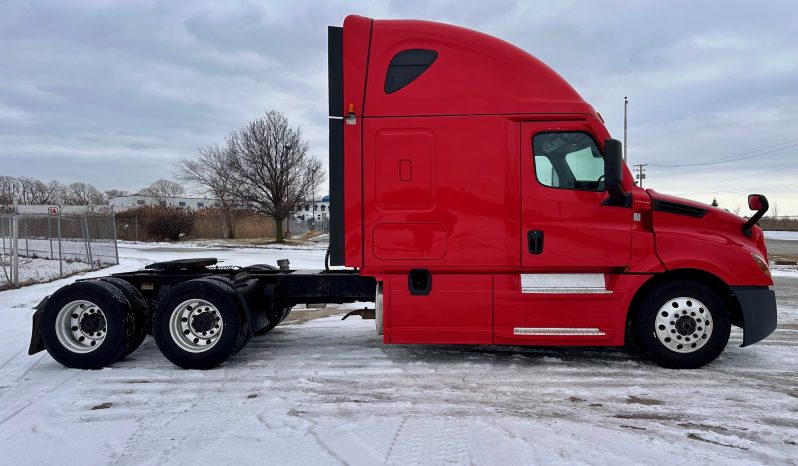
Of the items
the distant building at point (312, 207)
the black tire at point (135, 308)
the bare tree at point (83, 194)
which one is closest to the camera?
the black tire at point (135, 308)

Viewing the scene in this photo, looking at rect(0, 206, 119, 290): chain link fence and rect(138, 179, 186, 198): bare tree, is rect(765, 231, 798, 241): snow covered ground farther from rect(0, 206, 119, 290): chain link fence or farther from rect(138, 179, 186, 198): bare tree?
rect(138, 179, 186, 198): bare tree

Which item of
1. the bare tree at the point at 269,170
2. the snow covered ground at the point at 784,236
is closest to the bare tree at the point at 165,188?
the bare tree at the point at 269,170

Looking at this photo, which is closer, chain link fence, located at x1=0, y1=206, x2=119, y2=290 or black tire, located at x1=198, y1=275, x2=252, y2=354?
black tire, located at x1=198, y1=275, x2=252, y2=354

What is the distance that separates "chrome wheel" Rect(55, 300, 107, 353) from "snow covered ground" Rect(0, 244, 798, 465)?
12.4 inches

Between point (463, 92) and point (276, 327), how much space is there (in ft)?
14.8

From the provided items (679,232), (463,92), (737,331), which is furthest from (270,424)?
(737,331)

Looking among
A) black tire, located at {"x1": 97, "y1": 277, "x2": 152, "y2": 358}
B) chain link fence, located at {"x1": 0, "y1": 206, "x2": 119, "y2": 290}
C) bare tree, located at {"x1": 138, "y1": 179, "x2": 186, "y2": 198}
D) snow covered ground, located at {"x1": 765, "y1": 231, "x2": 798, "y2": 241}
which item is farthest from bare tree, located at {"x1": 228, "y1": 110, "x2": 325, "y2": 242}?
bare tree, located at {"x1": 138, "y1": 179, "x2": 186, "y2": 198}

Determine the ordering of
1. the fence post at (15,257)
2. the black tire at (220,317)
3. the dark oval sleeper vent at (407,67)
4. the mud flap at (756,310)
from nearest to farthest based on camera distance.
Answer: the mud flap at (756,310), the dark oval sleeper vent at (407,67), the black tire at (220,317), the fence post at (15,257)

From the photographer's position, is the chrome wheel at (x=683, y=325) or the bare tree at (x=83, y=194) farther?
the bare tree at (x=83, y=194)

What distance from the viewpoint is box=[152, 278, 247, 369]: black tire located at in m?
4.92

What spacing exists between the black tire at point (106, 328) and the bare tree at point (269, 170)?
25.6 metres

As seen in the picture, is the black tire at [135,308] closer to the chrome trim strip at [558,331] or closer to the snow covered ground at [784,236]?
the chrome trim strip at [558,331]

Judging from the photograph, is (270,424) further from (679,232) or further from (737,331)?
(737,331)

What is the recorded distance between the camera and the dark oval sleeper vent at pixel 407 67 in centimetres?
479
